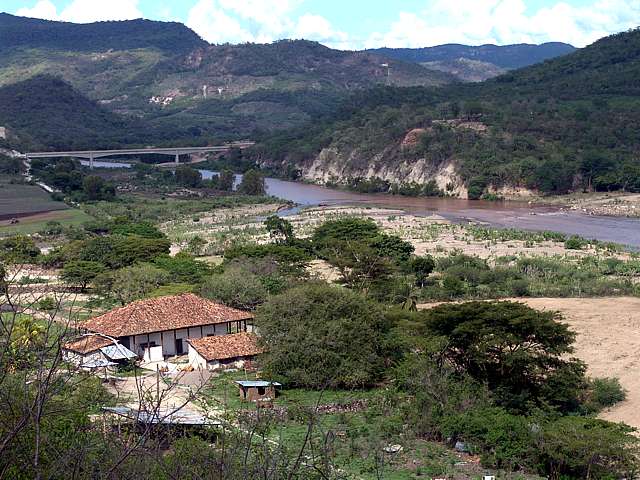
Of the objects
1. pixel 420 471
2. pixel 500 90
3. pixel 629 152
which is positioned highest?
pixel 500 90

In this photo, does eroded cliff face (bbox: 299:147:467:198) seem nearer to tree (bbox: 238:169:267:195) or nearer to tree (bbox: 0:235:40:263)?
tree (bbox: 238:169:267:195)

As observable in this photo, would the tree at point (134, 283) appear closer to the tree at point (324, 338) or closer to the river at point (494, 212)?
the tree at point (324, 338)

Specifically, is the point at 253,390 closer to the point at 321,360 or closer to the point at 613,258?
the point at 321,360

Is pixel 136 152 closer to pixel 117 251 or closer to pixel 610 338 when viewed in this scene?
pixel 117 251

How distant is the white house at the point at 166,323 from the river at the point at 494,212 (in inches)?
1240

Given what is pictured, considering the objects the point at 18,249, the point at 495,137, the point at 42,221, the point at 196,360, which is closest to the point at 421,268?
the point at 196,360

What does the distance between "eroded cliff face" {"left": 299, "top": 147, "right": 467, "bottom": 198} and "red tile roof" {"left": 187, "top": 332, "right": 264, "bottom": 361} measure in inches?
2654

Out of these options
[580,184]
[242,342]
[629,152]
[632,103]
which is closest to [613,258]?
[242,342]

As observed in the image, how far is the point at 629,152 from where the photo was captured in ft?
310

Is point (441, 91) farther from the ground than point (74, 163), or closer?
farther from the ground

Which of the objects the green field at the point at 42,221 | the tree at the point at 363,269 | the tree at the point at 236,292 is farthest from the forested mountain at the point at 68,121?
the tree at the point at 236,292

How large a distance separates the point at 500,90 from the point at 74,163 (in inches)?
2404

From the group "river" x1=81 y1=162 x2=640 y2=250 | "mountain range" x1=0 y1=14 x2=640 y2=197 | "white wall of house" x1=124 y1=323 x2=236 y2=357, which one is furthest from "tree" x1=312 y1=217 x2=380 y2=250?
"mountain range" x1=0 y1=14 x2=640 y2=197

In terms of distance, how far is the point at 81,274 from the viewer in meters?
40.0
